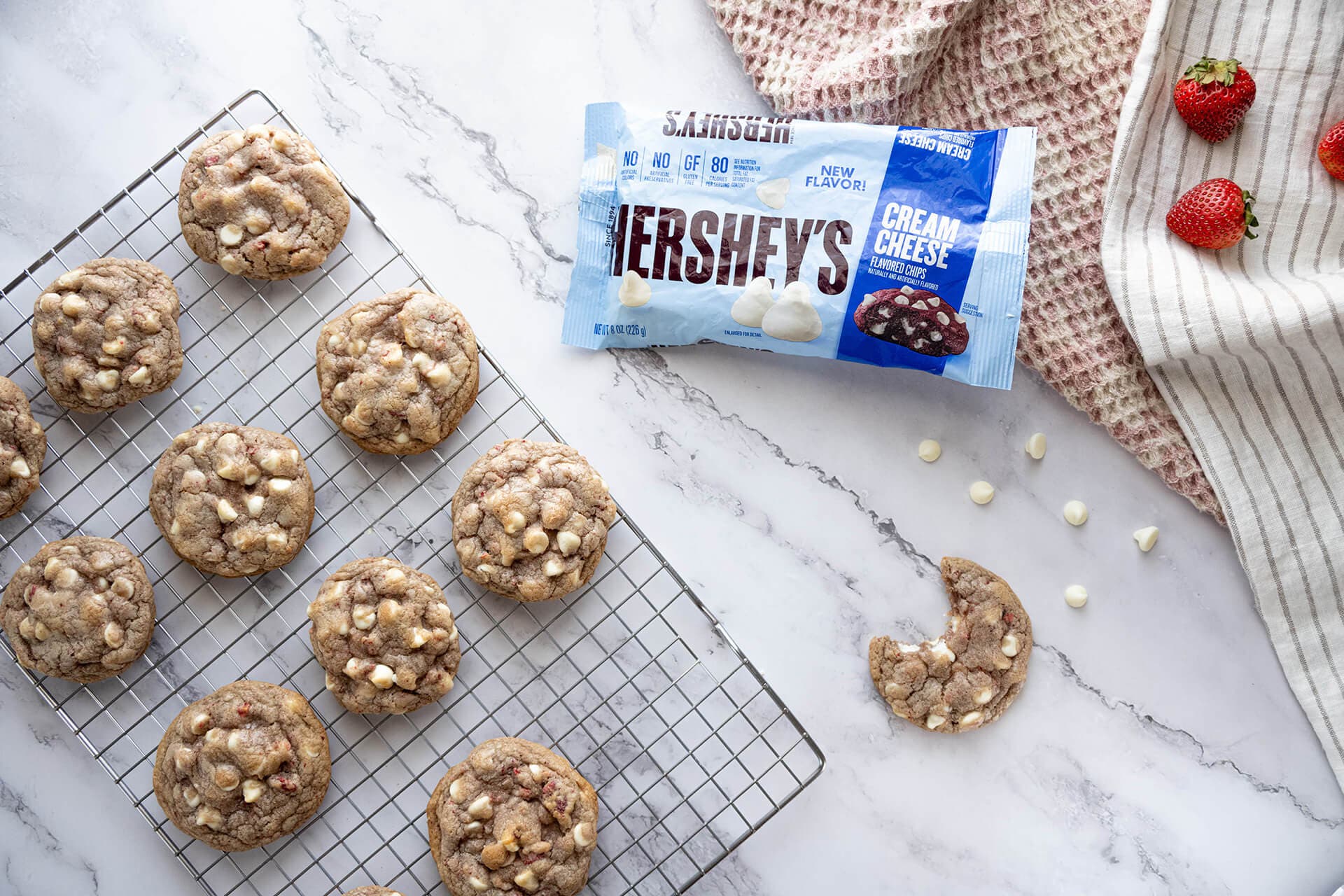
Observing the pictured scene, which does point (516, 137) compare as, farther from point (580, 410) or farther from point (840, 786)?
point (840, 786)

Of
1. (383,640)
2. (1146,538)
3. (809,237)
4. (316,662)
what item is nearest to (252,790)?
(316,662)

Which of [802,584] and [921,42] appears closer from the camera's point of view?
[921,42]

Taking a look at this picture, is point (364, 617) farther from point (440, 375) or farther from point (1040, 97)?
point (1040, 97)

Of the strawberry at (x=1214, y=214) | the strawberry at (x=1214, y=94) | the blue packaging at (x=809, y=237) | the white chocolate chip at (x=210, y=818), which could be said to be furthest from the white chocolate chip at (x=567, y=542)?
the strawberry at (x=1214, y=94)

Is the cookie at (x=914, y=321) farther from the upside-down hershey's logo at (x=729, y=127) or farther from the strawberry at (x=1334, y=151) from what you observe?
the strawberry at (x=1334, y=151)

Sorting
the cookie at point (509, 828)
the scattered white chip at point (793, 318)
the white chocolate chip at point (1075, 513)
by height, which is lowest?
the white chocolate chip at point (1075, 513)

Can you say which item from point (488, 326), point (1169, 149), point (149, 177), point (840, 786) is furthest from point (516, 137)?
point (840, 786)
